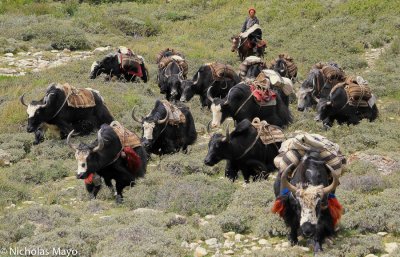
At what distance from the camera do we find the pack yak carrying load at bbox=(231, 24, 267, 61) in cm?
2178

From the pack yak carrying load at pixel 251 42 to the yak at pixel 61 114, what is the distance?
8.67 meters

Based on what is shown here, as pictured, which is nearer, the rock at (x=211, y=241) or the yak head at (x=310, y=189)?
the yak head at (x=310, y=189)

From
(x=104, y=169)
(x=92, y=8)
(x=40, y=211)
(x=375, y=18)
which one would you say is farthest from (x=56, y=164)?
(x=92, y=8)

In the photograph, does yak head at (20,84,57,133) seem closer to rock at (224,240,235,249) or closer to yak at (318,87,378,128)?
yak at (318,87,378,128)

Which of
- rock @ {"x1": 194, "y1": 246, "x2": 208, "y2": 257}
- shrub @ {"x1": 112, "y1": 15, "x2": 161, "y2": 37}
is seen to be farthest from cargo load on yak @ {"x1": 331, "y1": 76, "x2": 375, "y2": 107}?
shrub @ {"x1": 112, "y1": 15, "x2": 161, "y2": 37}

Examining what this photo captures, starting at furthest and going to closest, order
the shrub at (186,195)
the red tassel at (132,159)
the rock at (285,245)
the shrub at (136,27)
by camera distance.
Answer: the shrub at (136,27) → the red tassel at (132,159) → the shrub at (186,195) → the rock at (285,245)

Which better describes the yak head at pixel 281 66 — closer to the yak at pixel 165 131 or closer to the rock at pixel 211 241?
the yak at pixel 165 131

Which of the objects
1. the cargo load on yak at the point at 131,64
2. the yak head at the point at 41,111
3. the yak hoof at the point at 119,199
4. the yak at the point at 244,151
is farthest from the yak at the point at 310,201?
the cargo load on yak at the point at 131,64

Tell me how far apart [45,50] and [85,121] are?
1196 cm

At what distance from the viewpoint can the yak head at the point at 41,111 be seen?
13617 millimetres

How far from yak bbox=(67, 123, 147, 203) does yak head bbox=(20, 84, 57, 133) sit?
12.3 ft

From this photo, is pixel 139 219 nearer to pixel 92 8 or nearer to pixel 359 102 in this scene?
pixel 359 102

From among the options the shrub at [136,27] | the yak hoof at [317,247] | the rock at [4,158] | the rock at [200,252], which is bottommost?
the shrub at [136,27]

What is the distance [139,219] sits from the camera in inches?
330
